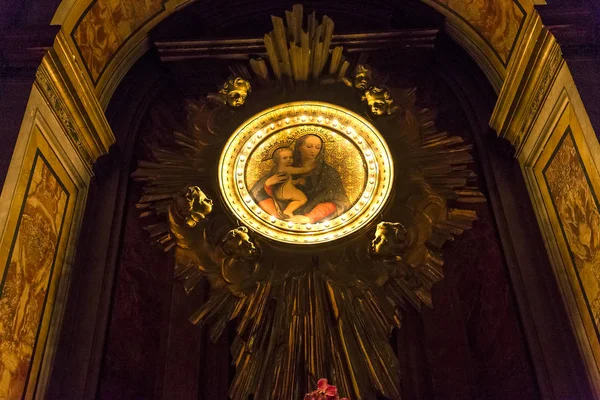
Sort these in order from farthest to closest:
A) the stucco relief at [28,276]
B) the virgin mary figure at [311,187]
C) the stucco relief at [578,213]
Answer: the virgin mary figure at [311,187] < the stucco relief at [578,213] < the stucco relief at [28,276]

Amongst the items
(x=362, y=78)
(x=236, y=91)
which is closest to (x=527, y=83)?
(x=362, y=78)

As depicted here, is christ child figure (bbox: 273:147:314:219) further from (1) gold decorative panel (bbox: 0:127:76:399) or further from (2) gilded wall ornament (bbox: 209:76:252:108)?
(1) gold decorative panel (bbox: 0:127:76:399)

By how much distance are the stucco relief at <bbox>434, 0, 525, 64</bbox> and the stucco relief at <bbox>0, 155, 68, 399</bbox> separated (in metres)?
3.07

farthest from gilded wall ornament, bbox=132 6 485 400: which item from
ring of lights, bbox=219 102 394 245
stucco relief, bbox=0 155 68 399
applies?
stucco relief, bbox=0 155 68 399

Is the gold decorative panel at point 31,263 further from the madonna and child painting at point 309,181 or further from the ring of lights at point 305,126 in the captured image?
the madonna and child painting at point 309,181

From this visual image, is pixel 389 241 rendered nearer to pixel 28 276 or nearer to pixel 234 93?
pixel 234 93

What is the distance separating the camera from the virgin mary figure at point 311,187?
353 cm

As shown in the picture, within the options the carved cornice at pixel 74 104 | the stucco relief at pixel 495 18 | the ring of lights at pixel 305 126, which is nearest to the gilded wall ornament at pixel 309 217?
the ring of lights at pixel 305 126

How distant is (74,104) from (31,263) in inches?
41.7

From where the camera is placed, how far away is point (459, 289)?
3680 millimetres

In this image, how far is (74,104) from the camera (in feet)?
11.8

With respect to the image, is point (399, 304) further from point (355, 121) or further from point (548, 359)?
point (355, 121)

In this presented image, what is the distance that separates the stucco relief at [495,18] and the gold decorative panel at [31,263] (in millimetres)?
3041

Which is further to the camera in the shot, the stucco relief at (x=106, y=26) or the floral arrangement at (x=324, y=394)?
the stucco relief at (x=106, y=26)
